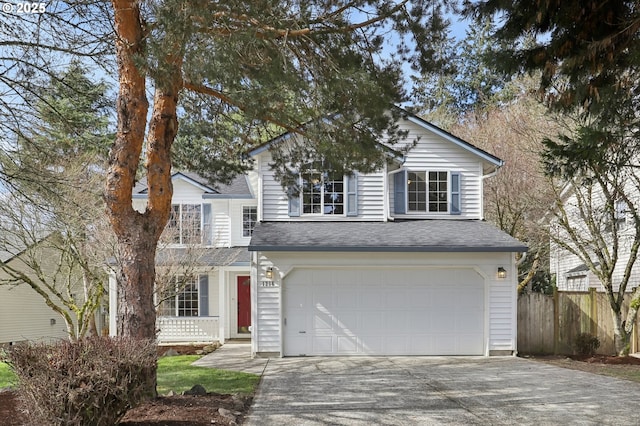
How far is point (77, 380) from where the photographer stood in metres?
5.72

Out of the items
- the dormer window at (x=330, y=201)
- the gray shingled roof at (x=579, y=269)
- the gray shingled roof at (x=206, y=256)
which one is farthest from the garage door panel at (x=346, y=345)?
the gray shingled roof at (x=579, y=269)

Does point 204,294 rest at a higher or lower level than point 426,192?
lower

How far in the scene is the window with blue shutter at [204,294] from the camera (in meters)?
18.3

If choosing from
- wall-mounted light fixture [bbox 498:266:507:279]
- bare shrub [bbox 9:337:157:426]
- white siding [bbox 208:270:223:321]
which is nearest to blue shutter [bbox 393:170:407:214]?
wall-mounted light fixture [bbox 498:266:507:279]

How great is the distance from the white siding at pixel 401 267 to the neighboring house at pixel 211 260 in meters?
3.72

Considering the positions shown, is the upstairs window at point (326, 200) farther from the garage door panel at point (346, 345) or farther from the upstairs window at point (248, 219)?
the upstairs window at point (248, 219)

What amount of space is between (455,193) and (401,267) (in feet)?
9.12

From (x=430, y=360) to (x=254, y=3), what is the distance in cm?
877

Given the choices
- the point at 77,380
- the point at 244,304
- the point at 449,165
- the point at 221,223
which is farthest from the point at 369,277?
the point at 77,380

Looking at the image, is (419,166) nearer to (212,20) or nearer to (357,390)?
(357,390)

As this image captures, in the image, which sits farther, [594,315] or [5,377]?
[594,315]

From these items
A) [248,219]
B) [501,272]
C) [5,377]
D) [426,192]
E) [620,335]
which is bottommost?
[5,377]

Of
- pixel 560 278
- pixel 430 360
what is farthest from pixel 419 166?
pixel 560 278

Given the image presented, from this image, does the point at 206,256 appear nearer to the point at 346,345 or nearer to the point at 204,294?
the point at 204,294
